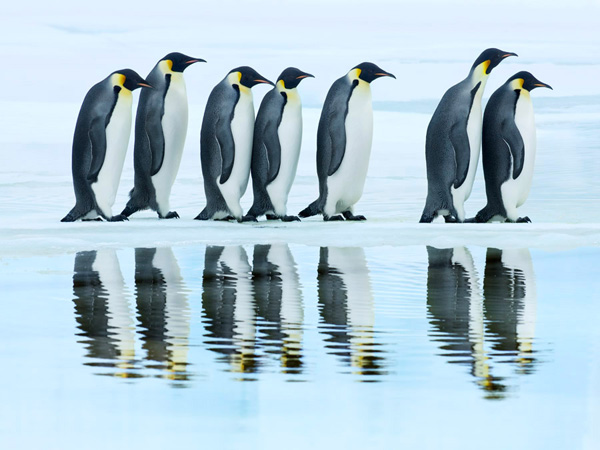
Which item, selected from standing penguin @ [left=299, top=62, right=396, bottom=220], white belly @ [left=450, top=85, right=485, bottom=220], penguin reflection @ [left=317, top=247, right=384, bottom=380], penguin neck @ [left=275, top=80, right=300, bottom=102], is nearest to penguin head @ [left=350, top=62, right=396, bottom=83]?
standing penguin @ [left=299, top=62, right=396, bottom=220]

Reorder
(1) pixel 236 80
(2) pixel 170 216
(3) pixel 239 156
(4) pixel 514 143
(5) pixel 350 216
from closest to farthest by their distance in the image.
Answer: (4) pixel 514 143 → (3) pixel 239 156 → (1) pixel 236 80 → (5) pixel 350 216 → (2) pixel 170 216

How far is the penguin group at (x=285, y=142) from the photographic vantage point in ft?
29.5

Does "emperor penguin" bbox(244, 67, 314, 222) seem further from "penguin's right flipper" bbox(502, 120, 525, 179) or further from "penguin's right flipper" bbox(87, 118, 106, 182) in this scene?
"penguin's right flipper" bbox(502, 120, 525, 179)

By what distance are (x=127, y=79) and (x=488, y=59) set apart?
3019mm

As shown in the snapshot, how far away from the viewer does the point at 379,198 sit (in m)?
12.3

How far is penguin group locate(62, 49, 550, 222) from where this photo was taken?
8.98 metres

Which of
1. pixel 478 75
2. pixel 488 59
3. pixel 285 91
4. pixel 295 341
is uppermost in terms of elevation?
pixel 488 59

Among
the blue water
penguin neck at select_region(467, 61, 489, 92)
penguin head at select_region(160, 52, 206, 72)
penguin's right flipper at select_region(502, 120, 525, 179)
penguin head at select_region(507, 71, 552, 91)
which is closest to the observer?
the blue water

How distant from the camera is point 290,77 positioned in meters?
9.23

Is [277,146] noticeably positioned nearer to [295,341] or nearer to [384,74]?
[384,74]

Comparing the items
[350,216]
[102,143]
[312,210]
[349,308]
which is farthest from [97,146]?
[349,308]

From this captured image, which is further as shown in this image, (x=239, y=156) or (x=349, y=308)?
(x=239, y=156)

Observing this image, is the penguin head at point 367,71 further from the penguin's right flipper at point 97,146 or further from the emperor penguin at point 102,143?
the penguin's right flipper at point 97,146

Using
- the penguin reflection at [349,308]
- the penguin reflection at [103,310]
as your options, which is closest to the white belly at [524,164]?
the penguin reflection at [349,308]
